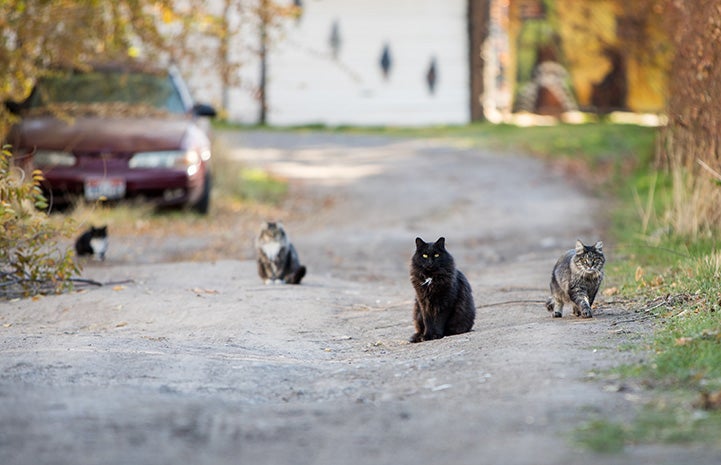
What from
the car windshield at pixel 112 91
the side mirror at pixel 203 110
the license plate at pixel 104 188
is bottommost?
the license plate at pixel 104 188

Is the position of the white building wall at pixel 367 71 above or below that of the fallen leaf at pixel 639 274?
above

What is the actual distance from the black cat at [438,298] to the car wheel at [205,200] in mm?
8033

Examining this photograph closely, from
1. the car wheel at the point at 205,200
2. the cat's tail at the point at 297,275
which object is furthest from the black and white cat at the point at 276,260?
the car wheel at the point at 205,200

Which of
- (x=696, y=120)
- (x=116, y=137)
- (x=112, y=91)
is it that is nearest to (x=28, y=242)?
(x=116, y=137)

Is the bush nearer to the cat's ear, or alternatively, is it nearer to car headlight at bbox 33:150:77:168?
the cat's ear

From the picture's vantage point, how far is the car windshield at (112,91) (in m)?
16.7

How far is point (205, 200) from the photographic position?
1672 centimetres

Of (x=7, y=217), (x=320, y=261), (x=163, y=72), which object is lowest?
(x=320, y=261)

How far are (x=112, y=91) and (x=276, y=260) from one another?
6467 millimetres

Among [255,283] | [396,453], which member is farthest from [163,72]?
[396,453]

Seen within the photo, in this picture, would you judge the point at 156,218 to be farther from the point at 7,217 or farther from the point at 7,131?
the point at 7,217

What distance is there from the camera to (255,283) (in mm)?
11586

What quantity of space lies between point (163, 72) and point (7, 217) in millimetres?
7461

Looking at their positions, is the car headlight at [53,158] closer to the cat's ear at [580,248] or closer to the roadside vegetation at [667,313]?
the roadside vegetation at [667,313]
